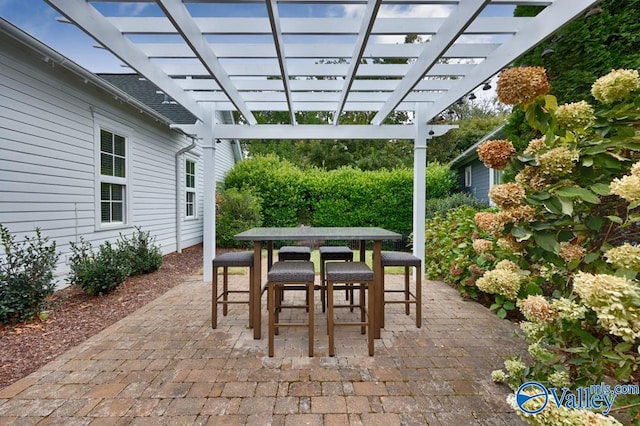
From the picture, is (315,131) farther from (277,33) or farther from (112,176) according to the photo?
(112,176)

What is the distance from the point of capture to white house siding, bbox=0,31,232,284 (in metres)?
3.75

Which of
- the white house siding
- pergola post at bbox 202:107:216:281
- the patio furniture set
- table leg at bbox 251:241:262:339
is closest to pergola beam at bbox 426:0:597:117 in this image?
the patio furniture set

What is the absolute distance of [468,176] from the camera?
456 inches

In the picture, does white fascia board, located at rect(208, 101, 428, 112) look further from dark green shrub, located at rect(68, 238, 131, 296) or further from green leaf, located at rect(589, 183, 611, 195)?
green leaf, located at rect(589, 183, 611, 195)

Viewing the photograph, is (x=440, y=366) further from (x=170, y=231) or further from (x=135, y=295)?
(x=170, y=231)

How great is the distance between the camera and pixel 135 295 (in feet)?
14.6

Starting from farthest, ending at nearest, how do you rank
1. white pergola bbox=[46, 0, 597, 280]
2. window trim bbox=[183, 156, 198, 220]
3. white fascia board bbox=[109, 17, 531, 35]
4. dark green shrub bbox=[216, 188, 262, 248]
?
window trim bbox=[183, 156, 198, 220], dark green shrub bbox=[216, 188, 262, 248], white fascia board bbox=[109, 17, 531, 35], white pergola bbox=[46, 0, 597, 280]

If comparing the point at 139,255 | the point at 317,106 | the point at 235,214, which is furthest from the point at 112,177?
the point at 317,106

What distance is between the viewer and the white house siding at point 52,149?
375 centimetres

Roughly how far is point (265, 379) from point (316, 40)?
3.20 metres

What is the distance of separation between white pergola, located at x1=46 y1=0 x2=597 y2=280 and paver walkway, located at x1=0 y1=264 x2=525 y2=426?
2.67m

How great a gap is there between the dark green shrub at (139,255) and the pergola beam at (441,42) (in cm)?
492

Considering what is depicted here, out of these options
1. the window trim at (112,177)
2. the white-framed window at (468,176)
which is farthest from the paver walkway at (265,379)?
the white-framed window at (468,176)

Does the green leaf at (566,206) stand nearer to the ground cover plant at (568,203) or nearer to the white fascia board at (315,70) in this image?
the ground cover plant at (568,203)
